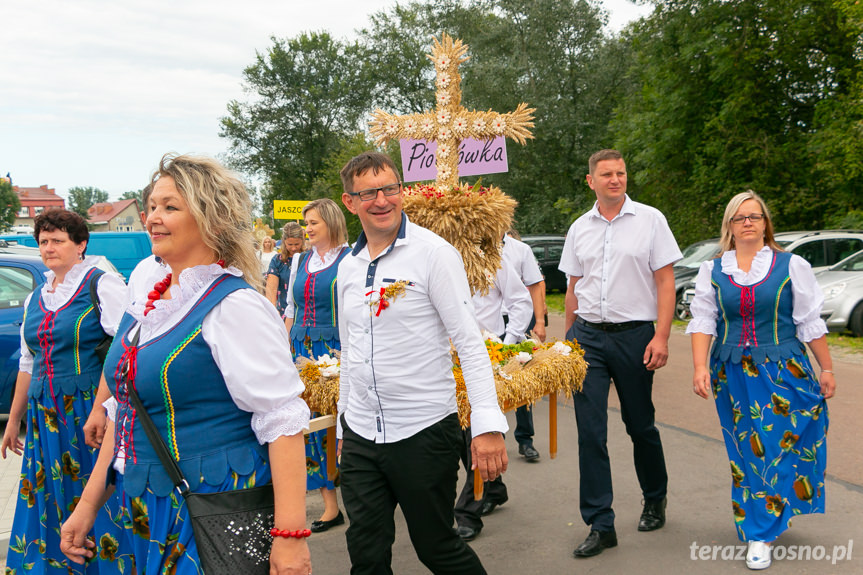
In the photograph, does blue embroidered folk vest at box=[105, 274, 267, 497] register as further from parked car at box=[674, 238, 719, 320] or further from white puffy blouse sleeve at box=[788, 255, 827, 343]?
parked car at box=[674, 238, 719, 320]

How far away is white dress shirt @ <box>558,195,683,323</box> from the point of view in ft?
14.9

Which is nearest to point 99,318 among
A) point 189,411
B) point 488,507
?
point 189,411

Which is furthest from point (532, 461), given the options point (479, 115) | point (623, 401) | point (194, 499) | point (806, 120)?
point (806, 120)

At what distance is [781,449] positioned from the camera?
4.28m

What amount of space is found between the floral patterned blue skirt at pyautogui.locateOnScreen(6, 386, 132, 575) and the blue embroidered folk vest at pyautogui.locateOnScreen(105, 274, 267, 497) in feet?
6.14

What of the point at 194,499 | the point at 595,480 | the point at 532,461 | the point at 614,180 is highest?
the point at 614,180

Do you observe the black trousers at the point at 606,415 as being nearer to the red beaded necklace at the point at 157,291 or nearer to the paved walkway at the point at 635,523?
the paved walkway at the point at 635,523

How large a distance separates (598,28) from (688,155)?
11.9m

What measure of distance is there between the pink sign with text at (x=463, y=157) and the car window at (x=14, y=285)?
502 cm

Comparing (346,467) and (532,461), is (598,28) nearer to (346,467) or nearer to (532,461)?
(532,461)

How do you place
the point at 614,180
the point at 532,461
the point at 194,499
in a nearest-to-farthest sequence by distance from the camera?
1. the point at 194,499
2. the point at 614,180
3. the point at 532,461

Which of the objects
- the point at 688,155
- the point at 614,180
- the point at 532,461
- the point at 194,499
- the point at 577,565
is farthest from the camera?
the point at 688,155

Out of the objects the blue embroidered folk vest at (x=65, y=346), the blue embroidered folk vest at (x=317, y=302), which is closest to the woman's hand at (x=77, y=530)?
the blue embroidered folk vest at (x=65, y=346)

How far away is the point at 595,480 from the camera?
174 inches
